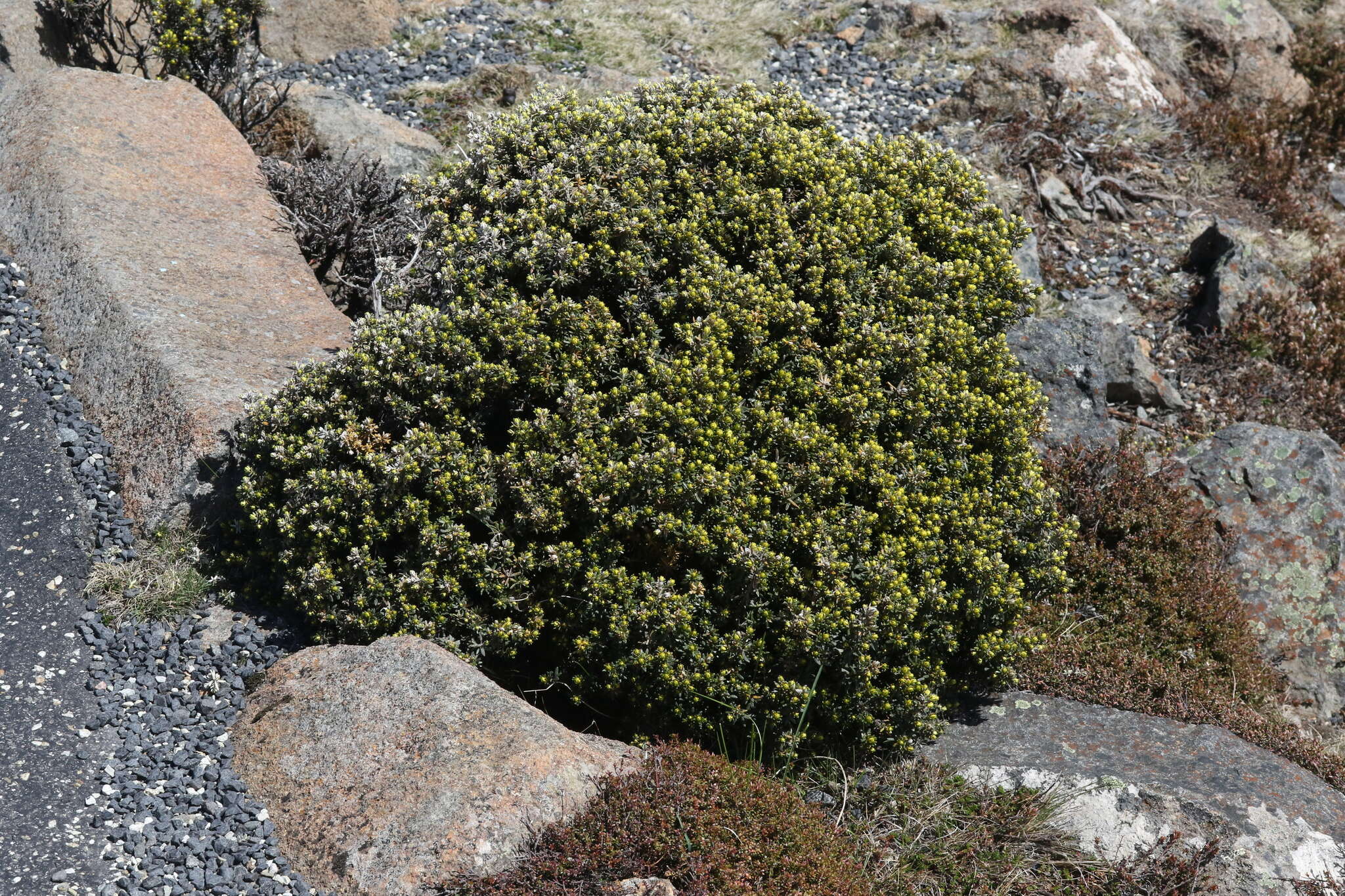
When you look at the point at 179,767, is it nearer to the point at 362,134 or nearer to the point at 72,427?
the point at 72,427

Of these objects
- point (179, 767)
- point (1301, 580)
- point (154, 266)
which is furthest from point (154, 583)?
point (1301, 580)

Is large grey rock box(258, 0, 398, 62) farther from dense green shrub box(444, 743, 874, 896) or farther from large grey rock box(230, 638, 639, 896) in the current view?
dense green shrub box(444, 743, 874, 896)

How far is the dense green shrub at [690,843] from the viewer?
4.08m

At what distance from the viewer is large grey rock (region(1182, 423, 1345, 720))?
6.74 m

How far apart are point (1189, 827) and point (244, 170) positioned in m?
7.64

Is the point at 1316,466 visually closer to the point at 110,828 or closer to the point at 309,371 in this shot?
the point at 309,371

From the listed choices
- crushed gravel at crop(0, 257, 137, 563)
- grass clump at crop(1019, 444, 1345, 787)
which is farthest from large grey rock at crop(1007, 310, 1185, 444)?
crushed gravel at crop(0, 257, 137, 563)

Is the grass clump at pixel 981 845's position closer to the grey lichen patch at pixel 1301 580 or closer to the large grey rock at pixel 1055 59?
the grey lichen patch at pixel 1301 580

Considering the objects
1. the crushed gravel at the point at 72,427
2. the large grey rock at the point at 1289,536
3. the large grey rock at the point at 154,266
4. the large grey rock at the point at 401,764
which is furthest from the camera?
the large grey rock at the point at 1289,536

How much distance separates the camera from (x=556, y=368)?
17.7 feet

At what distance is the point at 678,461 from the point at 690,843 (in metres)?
1.78

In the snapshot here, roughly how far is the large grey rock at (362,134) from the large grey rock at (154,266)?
92 cm

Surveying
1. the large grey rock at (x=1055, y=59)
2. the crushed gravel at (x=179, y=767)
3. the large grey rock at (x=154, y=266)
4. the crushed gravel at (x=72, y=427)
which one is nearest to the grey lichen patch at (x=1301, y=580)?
the large grey rock at (x=1055, y=59)

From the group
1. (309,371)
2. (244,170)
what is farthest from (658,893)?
(244,170)
